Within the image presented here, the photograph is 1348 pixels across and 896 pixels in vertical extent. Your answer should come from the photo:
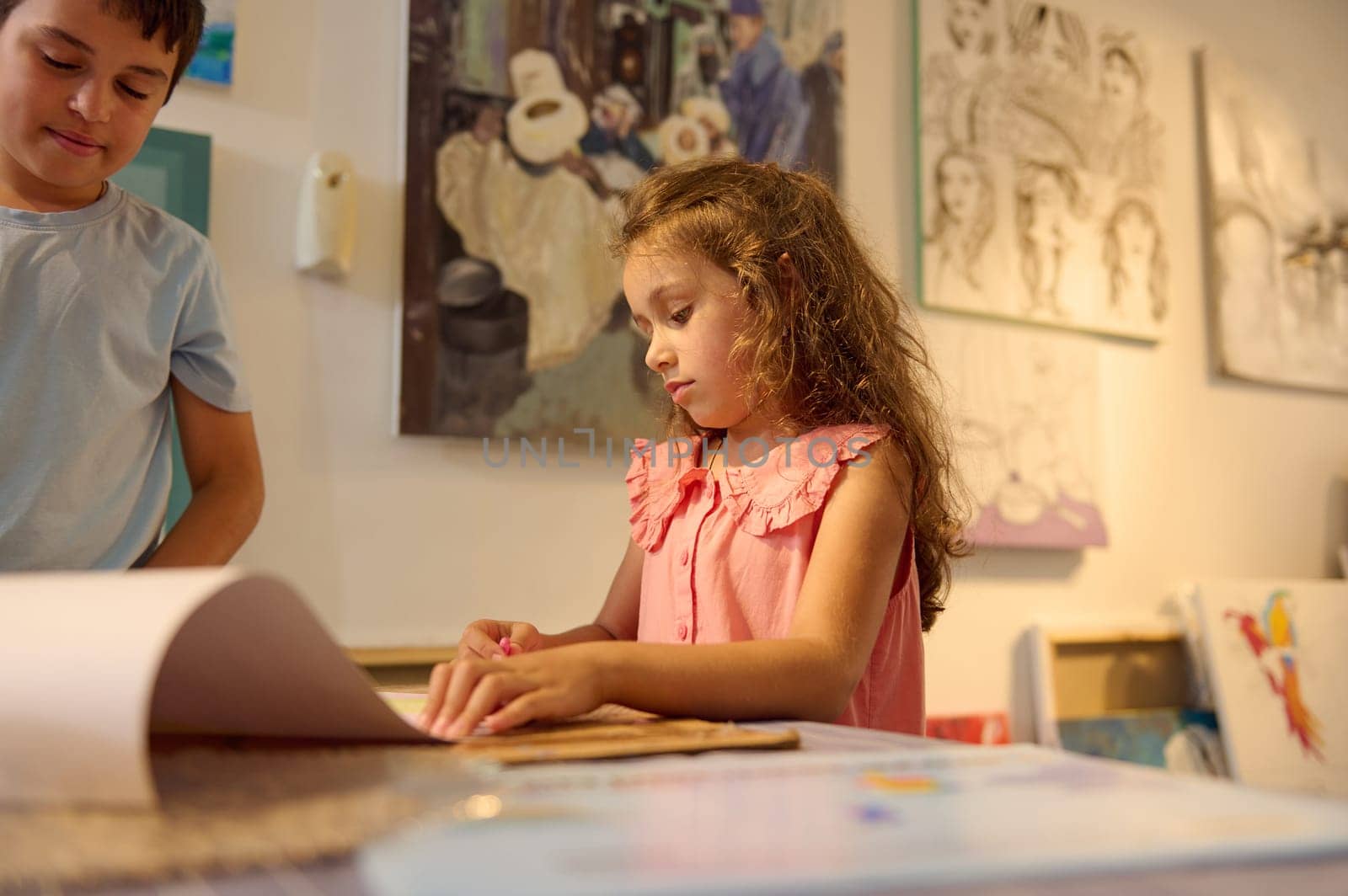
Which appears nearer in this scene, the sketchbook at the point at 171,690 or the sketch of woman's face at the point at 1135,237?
the sketchbook at the point at 171,690

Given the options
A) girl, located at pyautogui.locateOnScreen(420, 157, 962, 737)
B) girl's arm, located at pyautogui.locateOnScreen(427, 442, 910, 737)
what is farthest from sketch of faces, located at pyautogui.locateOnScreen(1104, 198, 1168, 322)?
girl's arm, located at pyautogui.locateOnScreen(427, 442, 910, 737)

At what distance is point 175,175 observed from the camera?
1528 mm

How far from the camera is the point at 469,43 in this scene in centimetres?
172

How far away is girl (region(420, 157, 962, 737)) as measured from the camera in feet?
2.83

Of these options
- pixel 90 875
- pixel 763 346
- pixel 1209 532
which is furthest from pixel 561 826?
pixel 1209 532

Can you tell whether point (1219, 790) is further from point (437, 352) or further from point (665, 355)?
point (437, 352)

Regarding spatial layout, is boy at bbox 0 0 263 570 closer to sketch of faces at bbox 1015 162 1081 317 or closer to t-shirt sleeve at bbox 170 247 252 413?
t-shirt sleeve at bbox 170 247 252 413

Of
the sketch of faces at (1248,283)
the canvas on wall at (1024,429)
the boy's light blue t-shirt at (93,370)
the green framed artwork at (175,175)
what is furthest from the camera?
the sketch of faces at (1248,283)

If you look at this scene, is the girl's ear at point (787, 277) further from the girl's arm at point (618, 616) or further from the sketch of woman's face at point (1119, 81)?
the sketch of woman's face at point (1119, 81)

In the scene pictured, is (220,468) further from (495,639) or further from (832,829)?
(832,829)

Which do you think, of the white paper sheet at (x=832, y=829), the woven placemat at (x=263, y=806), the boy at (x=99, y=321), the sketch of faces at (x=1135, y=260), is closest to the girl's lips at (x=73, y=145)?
the boy at (x=99, y=321)

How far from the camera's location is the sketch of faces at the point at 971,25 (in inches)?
87.2

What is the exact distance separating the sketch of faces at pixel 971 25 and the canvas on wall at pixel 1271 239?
0.65 metres

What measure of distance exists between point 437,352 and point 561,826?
1.43 meters
